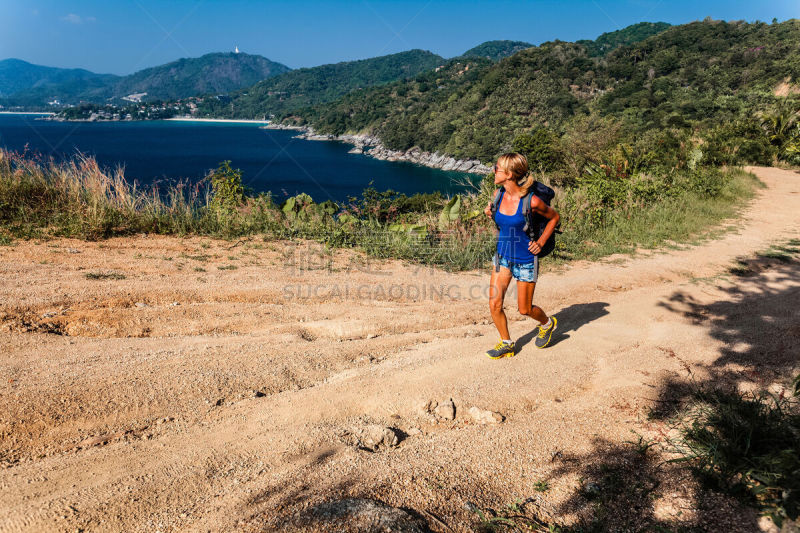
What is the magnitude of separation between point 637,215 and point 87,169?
12.0 m

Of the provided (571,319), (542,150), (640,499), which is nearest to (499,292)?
(571,319)

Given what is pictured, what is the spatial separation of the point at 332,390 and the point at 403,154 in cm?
8652

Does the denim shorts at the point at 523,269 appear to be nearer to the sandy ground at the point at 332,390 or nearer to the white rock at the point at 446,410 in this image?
the sandy ground at the point at 332,390

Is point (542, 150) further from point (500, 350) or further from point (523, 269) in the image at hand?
point (500, 350)

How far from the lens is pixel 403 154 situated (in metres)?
86.9

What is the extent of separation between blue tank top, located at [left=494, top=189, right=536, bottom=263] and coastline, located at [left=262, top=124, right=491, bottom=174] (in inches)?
1989

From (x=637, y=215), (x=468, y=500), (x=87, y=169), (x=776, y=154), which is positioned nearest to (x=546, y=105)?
(x=776, y=154)

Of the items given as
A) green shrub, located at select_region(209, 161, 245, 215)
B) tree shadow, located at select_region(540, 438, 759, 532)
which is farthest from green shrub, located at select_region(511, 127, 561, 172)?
tree shadow, located at select_region(540, 438, 759, 532)

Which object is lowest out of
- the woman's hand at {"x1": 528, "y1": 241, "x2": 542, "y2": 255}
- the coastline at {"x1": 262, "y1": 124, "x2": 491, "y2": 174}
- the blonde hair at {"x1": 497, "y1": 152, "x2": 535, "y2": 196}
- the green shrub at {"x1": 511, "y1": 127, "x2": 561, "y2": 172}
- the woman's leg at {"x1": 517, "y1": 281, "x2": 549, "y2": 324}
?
the woman's leg at {"x1": 517, "y1": 281, "x2": 549, "y2": 324}

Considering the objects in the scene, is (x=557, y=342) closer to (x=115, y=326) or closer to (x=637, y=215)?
(x=115, y=326)

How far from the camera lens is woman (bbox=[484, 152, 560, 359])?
11.9 ft

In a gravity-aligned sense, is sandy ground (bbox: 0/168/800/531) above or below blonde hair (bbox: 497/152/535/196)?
below

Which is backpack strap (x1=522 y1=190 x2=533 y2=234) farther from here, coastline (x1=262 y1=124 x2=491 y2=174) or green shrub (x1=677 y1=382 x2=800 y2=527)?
coastline (x1=262 y1=124 x2=491 y2=174)

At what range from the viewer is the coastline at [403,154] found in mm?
70188
